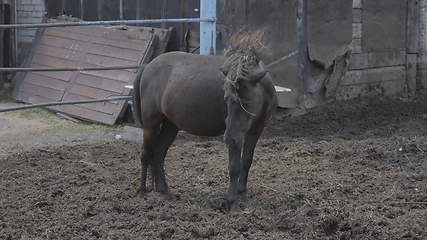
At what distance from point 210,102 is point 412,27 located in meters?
6.91

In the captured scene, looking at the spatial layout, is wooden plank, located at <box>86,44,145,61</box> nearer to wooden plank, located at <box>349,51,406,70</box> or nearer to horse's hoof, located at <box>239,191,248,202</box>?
wooden plank, located at <box>349,51,406,70</box>

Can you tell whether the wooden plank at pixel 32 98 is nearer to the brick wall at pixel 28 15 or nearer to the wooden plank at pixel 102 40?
the wooden plank at pixel 102 40

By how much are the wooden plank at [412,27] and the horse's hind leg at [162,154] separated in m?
6.49

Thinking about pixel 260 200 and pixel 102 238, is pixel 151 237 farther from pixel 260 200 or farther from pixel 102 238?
pixel 260 200

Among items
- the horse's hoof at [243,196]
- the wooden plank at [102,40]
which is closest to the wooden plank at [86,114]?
the wooden plank at [102,40]

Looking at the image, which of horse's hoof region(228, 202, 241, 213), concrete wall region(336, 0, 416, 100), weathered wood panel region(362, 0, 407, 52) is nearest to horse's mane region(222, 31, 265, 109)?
horse's hoof region(228, 202, 241, 213)

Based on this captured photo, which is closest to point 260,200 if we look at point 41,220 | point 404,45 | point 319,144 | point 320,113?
point 41,220

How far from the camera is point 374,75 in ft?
34.9

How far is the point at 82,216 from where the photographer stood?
5.14 metres

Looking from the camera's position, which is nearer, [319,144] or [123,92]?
[319,144]

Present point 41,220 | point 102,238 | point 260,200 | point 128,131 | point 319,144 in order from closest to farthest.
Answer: point 102,238, point 41,220, point 260,200, point 319,144, point 128,131

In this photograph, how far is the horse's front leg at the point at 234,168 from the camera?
5.12 meters

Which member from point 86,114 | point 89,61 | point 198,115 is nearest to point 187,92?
point 198,115

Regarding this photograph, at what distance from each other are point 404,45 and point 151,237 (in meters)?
7.74
